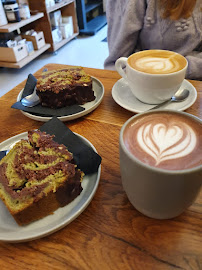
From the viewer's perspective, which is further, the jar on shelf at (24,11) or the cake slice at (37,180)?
the jar on shelf at (24,11)

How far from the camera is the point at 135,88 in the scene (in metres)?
0.77

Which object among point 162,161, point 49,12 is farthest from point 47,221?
point 49,12

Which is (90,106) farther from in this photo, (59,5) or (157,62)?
(59,5)

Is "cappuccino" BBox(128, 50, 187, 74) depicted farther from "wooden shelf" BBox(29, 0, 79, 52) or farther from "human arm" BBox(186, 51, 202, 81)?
"wooden shelf" BBox(29, 0, 79, 52)

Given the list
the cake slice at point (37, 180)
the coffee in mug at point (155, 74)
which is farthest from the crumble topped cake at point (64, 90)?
the cake slice at point (37, 180)

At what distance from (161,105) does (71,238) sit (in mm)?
522

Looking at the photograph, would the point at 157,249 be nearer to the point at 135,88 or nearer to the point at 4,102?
the point at 135,88

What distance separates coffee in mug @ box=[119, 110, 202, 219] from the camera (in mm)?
368

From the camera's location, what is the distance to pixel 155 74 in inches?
27.8

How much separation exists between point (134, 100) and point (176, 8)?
1.81 feet

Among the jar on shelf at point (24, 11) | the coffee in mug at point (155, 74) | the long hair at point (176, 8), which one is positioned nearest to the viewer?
the coffee in mug at point (155, 74)

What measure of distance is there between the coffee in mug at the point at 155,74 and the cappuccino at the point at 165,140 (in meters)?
0.27

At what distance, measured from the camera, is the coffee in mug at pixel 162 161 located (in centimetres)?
37

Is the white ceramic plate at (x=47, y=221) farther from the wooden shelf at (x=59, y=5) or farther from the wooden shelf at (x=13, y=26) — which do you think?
the wooden shelf at (x=59, y=5)
